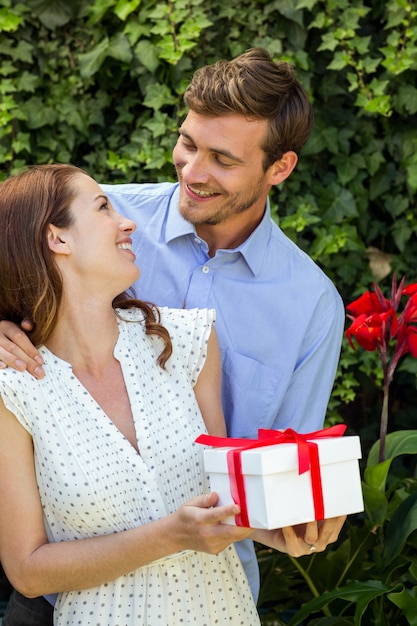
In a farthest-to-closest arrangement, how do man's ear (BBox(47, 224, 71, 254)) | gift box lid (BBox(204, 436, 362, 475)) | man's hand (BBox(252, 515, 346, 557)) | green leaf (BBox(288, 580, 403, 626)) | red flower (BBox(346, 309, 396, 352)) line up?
red flower (BBox(346, 309, 396, 352))
green leaf (BBox(288, 580, 403, 626))
man's ear (BBox(47, 224, 71, 254))
man's hand (BBox(252, 515, 346, 557))
gift box lid (BBox(204, 436, 362, 475))

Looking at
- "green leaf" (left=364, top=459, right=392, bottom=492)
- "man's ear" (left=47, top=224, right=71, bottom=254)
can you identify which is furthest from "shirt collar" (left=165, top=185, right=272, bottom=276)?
"green leaf" (left=364, top=459, right=392, bottom=492)

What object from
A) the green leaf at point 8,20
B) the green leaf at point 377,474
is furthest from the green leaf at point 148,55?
the green leaf at point 377,474

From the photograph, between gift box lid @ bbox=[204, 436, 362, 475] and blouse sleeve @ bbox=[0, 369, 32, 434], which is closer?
gift box lid @ bbox=[204, 436, 362, 475]

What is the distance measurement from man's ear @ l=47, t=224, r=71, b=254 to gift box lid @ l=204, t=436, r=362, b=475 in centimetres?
50

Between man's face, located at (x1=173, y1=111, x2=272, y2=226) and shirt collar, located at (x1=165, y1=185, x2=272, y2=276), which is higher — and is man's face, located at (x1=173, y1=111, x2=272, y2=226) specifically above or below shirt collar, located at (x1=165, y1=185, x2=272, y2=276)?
above

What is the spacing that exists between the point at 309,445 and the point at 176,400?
1.37ft

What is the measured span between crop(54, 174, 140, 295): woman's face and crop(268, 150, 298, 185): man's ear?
2.34 feet

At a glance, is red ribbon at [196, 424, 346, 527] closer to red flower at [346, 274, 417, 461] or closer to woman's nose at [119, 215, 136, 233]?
woman's nose at [119, 215, 136, 233]

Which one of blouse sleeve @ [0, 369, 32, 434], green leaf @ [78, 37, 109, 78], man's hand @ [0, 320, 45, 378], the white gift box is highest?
green leaf @ [78, 37, 109, 78]

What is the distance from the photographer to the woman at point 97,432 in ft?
5.67

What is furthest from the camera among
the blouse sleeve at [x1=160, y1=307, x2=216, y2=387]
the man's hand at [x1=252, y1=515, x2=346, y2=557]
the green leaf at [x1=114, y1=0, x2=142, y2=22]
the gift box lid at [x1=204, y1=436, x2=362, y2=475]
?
the green leaf at [x1=114, y1=0, x2=142, y2=22]

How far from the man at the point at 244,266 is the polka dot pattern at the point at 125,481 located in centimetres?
36

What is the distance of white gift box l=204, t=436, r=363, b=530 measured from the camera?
153cm

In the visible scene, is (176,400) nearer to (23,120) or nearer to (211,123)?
(211,123)
